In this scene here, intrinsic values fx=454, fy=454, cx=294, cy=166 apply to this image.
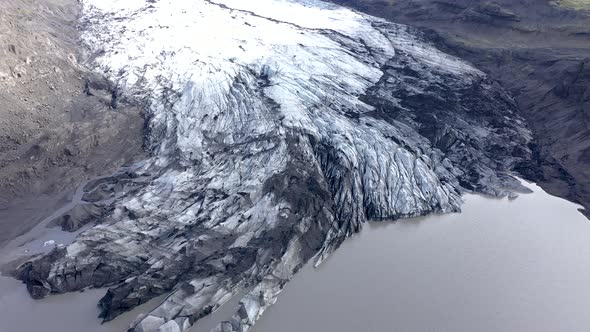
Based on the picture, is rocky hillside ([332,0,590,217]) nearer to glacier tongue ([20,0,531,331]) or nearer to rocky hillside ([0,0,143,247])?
glacier tongue ([20,0,531,331])

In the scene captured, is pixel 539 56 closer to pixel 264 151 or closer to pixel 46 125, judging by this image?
pixel 264 151

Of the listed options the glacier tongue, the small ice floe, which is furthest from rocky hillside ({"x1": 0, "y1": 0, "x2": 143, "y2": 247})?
the glacier tongue

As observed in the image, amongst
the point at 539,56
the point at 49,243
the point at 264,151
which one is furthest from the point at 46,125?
the point at 539,56

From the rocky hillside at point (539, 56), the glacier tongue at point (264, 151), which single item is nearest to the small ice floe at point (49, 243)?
the glacier tongue at point (264, 151)

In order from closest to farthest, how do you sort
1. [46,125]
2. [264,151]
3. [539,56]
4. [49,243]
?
[49,243]
[264,151]
[46,125]
[539,56]

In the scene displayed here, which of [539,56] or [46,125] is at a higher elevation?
[539,56]

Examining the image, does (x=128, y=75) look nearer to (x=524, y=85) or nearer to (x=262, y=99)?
(x=262, y=99)

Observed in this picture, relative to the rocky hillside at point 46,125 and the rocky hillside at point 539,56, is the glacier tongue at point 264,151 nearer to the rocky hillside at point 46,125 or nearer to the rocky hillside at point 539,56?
the rocky hillside at point 539,56
